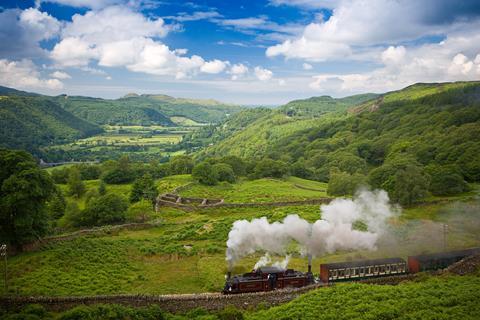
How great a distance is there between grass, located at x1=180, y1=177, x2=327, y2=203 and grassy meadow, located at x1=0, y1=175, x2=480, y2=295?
363 inches

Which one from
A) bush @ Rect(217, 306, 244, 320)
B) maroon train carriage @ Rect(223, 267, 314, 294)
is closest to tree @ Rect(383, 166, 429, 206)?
maroon train carriage @ Rect(223, 267, 314, 294)

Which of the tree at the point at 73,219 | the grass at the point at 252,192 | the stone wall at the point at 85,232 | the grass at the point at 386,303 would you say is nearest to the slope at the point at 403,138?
the grass at the point at 252,192

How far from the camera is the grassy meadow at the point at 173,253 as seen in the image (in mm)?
35562

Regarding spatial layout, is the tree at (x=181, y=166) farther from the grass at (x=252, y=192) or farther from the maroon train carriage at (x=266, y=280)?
the maroon train carriage at (x=266, y=280)

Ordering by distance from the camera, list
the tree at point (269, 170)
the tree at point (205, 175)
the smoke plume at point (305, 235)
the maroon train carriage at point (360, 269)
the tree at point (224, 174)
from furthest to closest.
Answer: the tree at point (269, 170) < the tree at point (224, 174) < the tree at point (205, 175) < the smoke plume at point (305, 235) < the maroon train carriage at point (360, 269)

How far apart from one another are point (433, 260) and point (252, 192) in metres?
46.3

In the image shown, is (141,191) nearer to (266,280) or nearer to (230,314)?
(266,280)

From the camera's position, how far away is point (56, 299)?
29.8 meters

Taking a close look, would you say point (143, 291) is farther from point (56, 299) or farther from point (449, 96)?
point (449, 96)

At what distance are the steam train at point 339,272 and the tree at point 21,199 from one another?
77.9ft

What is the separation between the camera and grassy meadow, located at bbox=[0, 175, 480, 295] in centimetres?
3556

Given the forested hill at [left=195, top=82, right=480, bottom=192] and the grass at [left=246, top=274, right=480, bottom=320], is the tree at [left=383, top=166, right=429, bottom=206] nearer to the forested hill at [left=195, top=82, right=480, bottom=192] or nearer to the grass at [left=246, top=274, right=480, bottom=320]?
the forested hill at [left=195, top=82, right=480, bottom=192]

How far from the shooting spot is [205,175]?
88.1 m

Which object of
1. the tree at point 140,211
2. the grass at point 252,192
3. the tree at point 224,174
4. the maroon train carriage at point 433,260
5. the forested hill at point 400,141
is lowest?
the tree at point 140,211
